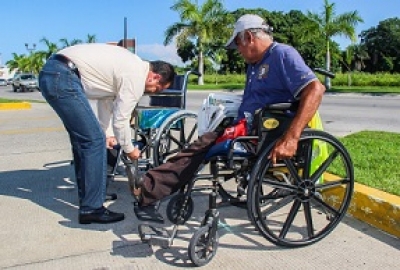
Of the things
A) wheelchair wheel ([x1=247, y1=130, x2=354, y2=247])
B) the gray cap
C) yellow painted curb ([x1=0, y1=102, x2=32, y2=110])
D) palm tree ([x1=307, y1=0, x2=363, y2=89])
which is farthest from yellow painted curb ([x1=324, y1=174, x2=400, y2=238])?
palm tree ([x1=307, y1=0, x2=363, y2=89])

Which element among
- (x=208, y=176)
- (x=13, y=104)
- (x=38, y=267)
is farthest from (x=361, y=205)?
(x=13, y=104)

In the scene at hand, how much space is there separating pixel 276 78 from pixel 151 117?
1.77 meters

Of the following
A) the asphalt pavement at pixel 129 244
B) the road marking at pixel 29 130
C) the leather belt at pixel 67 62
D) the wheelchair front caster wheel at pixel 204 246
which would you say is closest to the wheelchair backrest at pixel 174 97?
the asphalt pavement at pixel 129 244

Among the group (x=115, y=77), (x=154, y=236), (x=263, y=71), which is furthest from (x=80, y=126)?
(x=263, y=71)

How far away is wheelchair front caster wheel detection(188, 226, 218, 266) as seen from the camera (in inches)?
106

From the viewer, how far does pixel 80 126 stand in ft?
11.1

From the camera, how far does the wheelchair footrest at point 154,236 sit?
2.86m

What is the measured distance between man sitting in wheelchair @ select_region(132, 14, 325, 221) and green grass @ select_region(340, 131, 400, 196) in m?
1.27

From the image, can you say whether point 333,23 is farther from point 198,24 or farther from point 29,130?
point 29,130

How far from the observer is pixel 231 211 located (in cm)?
375

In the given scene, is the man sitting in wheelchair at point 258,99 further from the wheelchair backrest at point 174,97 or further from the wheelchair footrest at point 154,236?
the wheelchair backrest at point 174,97

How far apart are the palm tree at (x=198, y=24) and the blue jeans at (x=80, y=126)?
26.5 m

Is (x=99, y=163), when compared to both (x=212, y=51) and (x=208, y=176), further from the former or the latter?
(x=212, y=51)

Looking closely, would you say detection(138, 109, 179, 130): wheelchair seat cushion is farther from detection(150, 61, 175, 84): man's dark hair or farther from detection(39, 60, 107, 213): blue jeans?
detection(150, 61, 175, 84): man's dark hair
